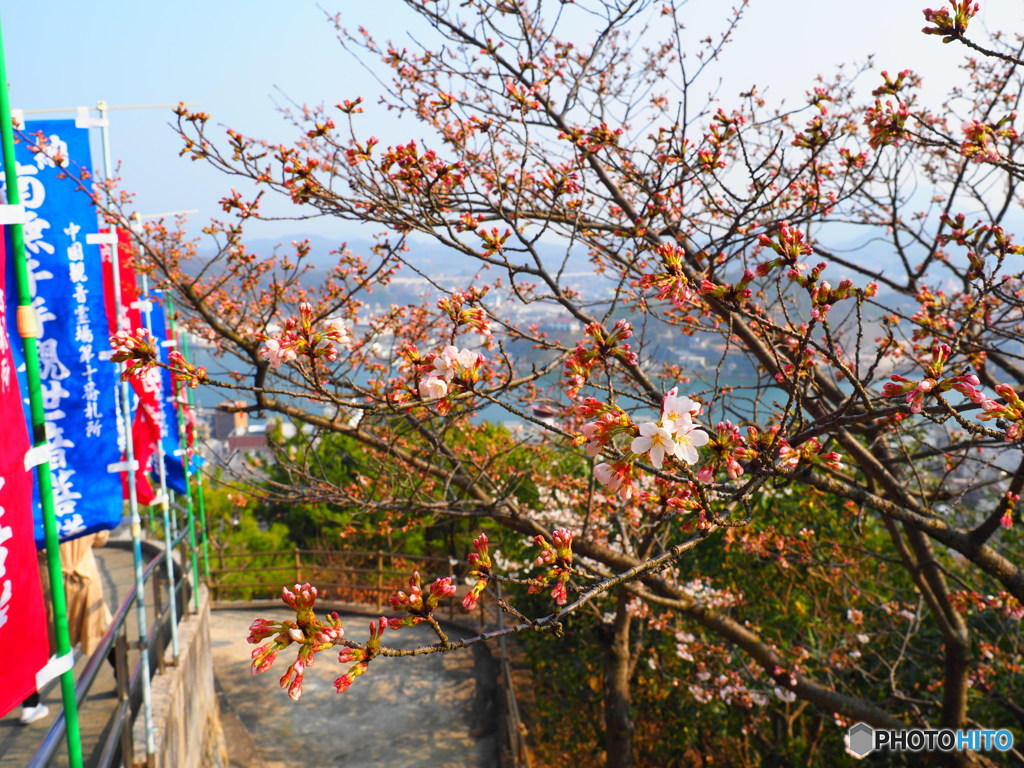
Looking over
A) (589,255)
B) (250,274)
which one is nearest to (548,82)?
(589,255)

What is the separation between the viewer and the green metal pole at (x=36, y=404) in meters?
2.31

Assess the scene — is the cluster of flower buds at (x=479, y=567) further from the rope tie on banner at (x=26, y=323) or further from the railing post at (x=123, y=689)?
the railing post at (x=123, y=689)

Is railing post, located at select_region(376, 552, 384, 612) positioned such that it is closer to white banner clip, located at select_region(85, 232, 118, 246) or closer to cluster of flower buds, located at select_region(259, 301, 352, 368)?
white banner clip, located at select_region(85, 232, 118, 246)

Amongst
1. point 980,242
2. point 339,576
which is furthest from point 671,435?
point 339,576

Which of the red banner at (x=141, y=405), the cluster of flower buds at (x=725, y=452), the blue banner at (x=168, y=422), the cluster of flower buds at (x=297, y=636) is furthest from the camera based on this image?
the blue banner at (x=168, y=422)

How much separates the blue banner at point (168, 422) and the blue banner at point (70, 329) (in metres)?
1.16

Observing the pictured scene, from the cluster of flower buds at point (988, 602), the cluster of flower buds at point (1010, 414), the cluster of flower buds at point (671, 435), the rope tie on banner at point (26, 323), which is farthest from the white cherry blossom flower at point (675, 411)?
the cluster of flower buds at point (988, 602)

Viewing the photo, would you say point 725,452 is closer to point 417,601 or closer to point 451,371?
point 451,371

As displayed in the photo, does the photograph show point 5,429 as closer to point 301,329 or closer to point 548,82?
point 301,329

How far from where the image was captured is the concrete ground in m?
7.15

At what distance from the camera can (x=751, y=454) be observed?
2061mm

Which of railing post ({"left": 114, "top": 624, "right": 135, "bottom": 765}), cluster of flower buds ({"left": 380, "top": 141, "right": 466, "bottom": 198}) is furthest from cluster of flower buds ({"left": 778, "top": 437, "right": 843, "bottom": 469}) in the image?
railing post ({"left": 114, "top": 624, "right": 135, "bottom": 765})

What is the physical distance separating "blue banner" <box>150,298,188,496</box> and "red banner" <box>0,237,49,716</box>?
10.7ft

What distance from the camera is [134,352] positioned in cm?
204
